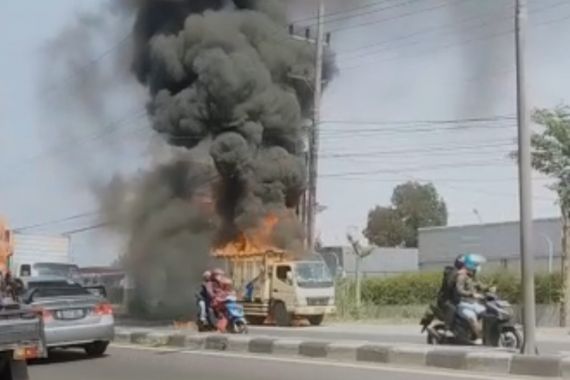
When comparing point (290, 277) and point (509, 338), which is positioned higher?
point (290, 277)

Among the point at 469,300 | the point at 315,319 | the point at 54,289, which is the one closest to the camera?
the point at 469,300

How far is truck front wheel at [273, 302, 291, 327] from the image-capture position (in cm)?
2637

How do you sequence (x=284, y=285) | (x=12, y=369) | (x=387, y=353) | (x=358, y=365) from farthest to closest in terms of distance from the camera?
1. (x=284, y=285)
2. (x=387, y=353)
3. (x=358, y=365)
4. (x=12, y=369)

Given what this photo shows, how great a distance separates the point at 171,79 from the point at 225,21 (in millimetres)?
2994

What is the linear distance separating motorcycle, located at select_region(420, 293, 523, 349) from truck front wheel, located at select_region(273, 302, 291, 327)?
1311cm

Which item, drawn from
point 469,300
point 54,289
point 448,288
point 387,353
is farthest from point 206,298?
point 469,300

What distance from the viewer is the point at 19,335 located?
850 centimetres

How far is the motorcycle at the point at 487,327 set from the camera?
1234 centimetres

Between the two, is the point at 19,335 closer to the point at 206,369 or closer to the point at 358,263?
the point at 206,369

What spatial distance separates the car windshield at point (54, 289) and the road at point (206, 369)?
1027 millimetres

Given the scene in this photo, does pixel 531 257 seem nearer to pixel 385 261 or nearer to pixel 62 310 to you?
pixel 62 310

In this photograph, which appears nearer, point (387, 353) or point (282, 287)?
point (387, 353)

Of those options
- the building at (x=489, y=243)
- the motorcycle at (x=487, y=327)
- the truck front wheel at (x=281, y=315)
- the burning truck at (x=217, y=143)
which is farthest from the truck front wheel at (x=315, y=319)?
the building at (x=489, y=243)

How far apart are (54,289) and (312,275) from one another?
13117 mm
